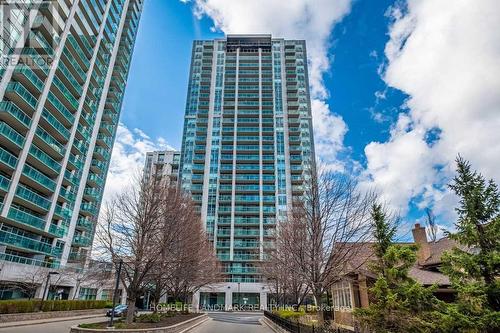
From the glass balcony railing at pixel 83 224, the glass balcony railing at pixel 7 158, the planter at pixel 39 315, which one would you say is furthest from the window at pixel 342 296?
the glass balcony railing at pixel 83 224

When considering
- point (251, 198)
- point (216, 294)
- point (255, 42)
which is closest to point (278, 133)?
point (251, 198)

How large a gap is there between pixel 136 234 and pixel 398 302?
1767 cm

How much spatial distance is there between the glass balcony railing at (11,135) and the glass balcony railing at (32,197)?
5.06 m

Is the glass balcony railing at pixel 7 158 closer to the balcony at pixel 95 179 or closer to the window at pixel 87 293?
the balcony at pixel 95 179

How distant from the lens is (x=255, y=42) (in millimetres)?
88438

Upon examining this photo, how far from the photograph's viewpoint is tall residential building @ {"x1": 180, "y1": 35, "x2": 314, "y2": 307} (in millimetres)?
63534

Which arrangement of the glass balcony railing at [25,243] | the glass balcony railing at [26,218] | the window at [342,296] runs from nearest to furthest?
the window at [342,296]
the glass balcony railing at [25,243]
the glass balcony railing at [26,218]

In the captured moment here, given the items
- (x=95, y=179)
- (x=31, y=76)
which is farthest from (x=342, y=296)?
(x=95, y=179)

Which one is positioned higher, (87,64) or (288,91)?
(288,91)

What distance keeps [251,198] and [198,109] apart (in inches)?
1174

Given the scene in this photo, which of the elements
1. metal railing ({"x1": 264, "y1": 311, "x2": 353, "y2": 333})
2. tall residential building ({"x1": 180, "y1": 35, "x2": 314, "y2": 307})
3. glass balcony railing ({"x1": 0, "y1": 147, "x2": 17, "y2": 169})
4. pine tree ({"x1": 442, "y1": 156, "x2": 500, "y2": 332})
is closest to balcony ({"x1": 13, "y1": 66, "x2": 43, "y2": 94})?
glass balcony railing ({"x1": 0, "y1": 147, "x2": 17, "y2": 169})

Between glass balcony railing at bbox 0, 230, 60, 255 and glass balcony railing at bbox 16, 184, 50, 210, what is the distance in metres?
4.26

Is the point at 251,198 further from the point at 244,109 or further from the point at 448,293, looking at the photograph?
the point at 448,293

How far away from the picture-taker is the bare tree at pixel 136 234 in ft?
61.3
